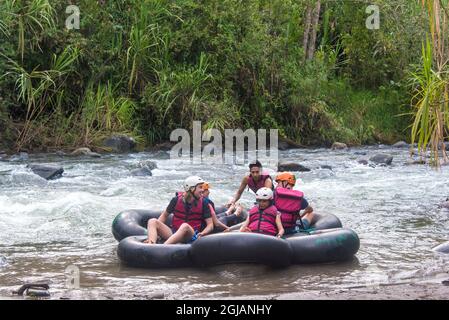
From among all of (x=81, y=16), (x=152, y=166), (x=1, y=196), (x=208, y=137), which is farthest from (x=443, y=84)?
(x=81, y=16)

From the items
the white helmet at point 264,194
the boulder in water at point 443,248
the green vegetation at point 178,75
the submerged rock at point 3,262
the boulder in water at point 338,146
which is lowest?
the submerged rock at point 3,262

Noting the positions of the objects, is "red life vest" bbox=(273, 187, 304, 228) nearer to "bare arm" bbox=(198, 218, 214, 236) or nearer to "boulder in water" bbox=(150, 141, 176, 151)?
"bare arm" bbox=(198, 218, 214, 236)

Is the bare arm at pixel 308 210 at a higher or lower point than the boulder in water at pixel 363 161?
higher

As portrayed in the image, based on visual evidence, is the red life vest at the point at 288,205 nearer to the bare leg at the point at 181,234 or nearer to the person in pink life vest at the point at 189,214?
the person in pink life vest at the point at 189,214

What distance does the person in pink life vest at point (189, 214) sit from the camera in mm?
8094

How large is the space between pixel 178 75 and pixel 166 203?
23.4 feet

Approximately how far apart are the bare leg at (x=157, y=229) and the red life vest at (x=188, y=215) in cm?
10

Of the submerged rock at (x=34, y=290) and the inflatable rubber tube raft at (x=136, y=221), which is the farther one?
the inflatable rubber tube raft at (x=136, y=221)

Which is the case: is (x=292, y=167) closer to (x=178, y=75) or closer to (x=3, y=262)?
(x=178, y=75)

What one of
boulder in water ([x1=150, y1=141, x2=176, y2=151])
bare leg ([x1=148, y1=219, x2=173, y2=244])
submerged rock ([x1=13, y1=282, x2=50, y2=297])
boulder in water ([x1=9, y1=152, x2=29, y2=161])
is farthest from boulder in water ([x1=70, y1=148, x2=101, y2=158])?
submerged rock ([x1=13, y1=282, x2=50, y2=297])

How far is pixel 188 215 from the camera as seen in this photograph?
26.8ft

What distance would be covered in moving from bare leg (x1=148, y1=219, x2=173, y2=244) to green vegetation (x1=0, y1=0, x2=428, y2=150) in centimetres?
902

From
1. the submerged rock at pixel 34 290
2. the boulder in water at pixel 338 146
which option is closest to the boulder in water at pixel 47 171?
the submerged rock at pixel 34 290
